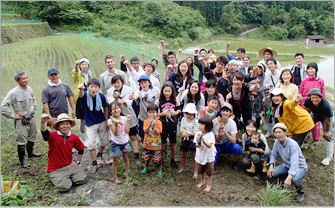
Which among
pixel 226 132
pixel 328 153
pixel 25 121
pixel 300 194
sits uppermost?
pixel 25 121

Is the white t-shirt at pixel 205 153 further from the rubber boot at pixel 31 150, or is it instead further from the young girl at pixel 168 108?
the rubber boot at pixel 31 150

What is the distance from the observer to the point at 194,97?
4.22 metres

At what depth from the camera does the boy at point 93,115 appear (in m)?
4.12

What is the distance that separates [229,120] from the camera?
4.18 meters

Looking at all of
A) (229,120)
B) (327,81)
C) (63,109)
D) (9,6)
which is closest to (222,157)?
(229,120)

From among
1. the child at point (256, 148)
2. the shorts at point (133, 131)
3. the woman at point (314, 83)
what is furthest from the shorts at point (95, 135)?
the woman at point (314, 83)

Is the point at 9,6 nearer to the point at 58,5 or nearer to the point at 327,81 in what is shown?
the point at 58,5

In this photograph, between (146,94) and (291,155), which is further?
(146,94)

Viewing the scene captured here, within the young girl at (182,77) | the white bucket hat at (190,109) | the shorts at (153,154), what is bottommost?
the shorts at (153,154)

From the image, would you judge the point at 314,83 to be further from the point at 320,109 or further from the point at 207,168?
the point at 207,168

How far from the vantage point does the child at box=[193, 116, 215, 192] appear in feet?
11.6

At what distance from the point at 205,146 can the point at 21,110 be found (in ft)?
10.8

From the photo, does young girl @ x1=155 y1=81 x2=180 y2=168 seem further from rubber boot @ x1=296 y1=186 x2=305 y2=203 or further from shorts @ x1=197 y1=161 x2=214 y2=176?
rubber boot @ x1=296 y1=186 x2=305 y2=203

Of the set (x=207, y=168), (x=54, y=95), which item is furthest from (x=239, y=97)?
(x=54, y=95)
